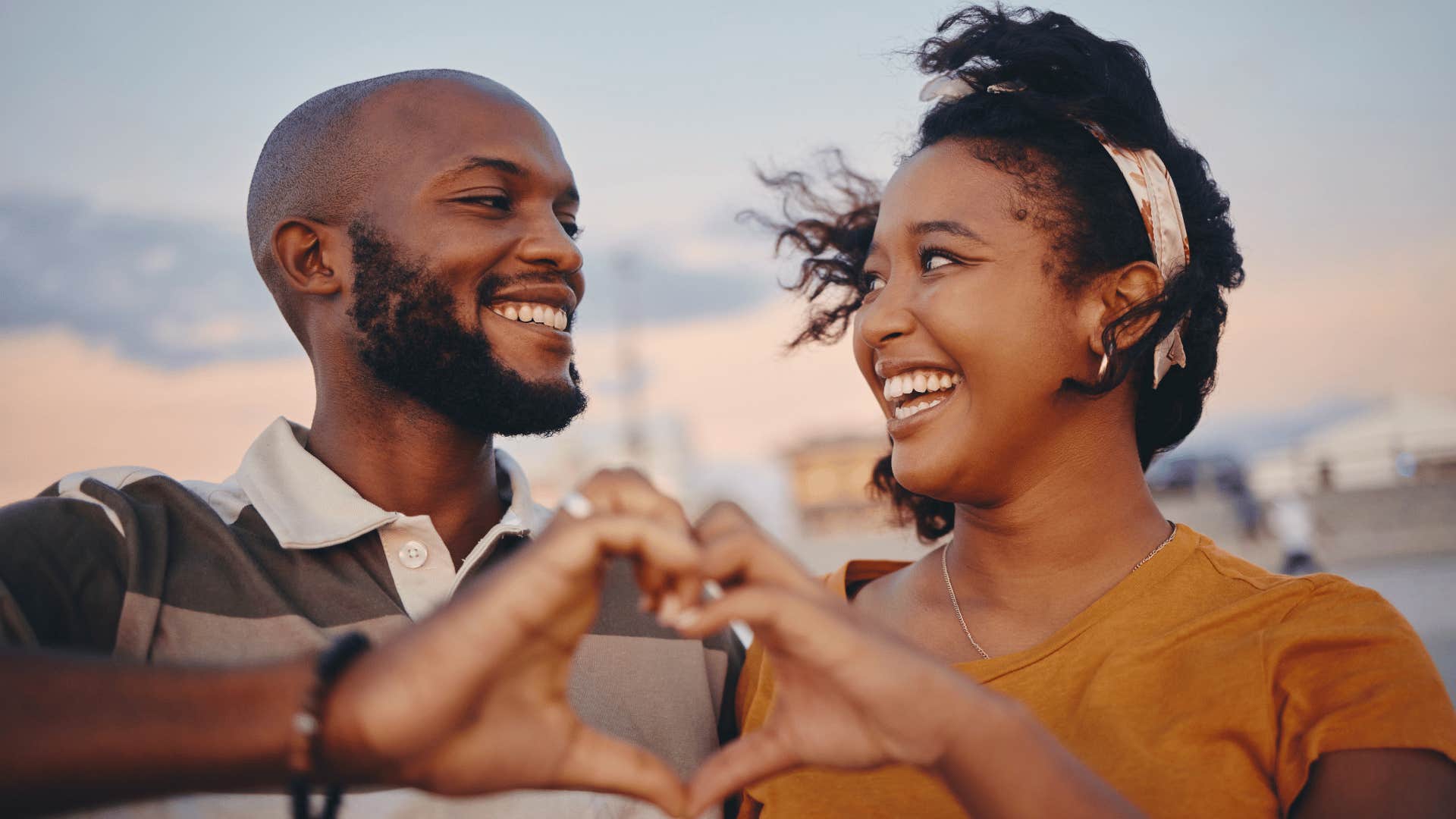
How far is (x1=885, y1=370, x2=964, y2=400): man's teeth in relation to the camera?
2613mm

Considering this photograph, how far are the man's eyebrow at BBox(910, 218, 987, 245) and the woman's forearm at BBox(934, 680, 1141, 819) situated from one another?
1289 mm

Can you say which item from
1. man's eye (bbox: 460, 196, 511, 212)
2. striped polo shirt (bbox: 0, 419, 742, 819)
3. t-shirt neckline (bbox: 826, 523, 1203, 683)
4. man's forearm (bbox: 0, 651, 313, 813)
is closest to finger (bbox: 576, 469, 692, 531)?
man's forearm (bbox: 0, 651, 313, 813)

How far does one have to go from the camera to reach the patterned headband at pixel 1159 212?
8.64 feet

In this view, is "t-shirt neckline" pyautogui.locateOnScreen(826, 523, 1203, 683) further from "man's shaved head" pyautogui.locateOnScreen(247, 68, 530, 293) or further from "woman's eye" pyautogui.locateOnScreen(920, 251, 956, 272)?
"man's shaved head" pyautogui.locateOnScreen(247, 68, 530, 293)

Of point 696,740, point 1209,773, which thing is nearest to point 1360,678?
point 1209,773

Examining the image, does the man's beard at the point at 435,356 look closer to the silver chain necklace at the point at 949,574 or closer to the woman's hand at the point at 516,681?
the silver chain necklace at the point at 949,574

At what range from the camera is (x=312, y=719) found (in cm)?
141

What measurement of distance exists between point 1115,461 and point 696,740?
1278 millimetres

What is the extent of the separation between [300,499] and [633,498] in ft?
4.69

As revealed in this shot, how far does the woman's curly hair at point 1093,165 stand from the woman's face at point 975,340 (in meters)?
0.06

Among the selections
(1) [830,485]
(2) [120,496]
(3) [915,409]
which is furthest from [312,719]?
(1) [830,485]

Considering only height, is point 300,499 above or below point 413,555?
above

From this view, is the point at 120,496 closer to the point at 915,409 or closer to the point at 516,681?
the point at 516,681

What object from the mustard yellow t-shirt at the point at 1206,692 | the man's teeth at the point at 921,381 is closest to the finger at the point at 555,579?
the mustard yellow t-shirt at the point at 1206,692
